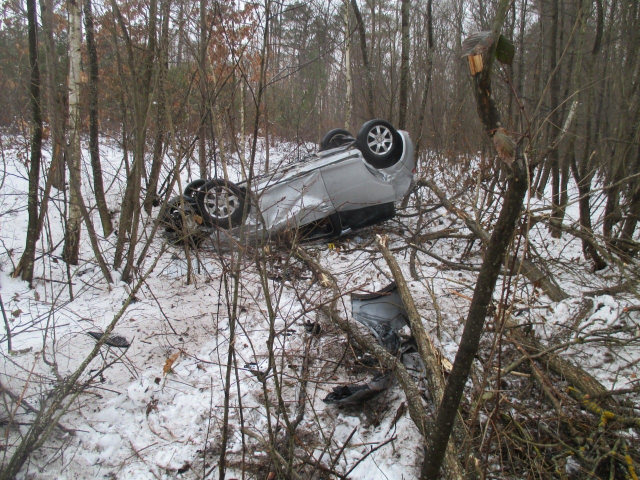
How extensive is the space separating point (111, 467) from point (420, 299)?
9.94ft

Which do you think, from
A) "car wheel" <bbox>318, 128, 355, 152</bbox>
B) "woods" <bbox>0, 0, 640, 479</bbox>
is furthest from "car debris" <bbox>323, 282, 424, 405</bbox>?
"car wheel" <bbox>318, 128, 355, 152</bbox>

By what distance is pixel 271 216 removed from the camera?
18.8ft

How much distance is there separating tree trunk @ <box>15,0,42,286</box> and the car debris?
12.3ft

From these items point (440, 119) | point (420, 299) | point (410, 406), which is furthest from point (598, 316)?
point (440, 119)

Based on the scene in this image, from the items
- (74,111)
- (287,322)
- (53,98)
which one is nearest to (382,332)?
(287,322)

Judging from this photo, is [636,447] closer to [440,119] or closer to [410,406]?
[410,406]

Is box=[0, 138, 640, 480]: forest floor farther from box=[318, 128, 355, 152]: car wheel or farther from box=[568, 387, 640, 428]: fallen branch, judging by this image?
box=[318, 128, 355, 152]: car wheel

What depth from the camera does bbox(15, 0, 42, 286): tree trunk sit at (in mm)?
4355

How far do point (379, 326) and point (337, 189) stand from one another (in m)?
2.67

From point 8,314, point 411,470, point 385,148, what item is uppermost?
point 385,148

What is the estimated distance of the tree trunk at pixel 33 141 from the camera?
14.3 ft

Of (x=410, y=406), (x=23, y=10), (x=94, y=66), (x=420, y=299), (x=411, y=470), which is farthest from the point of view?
(x=94, y=66)

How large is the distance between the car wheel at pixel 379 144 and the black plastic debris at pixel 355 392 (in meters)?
3.84

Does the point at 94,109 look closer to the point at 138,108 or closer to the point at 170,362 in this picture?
the point at 138,108
